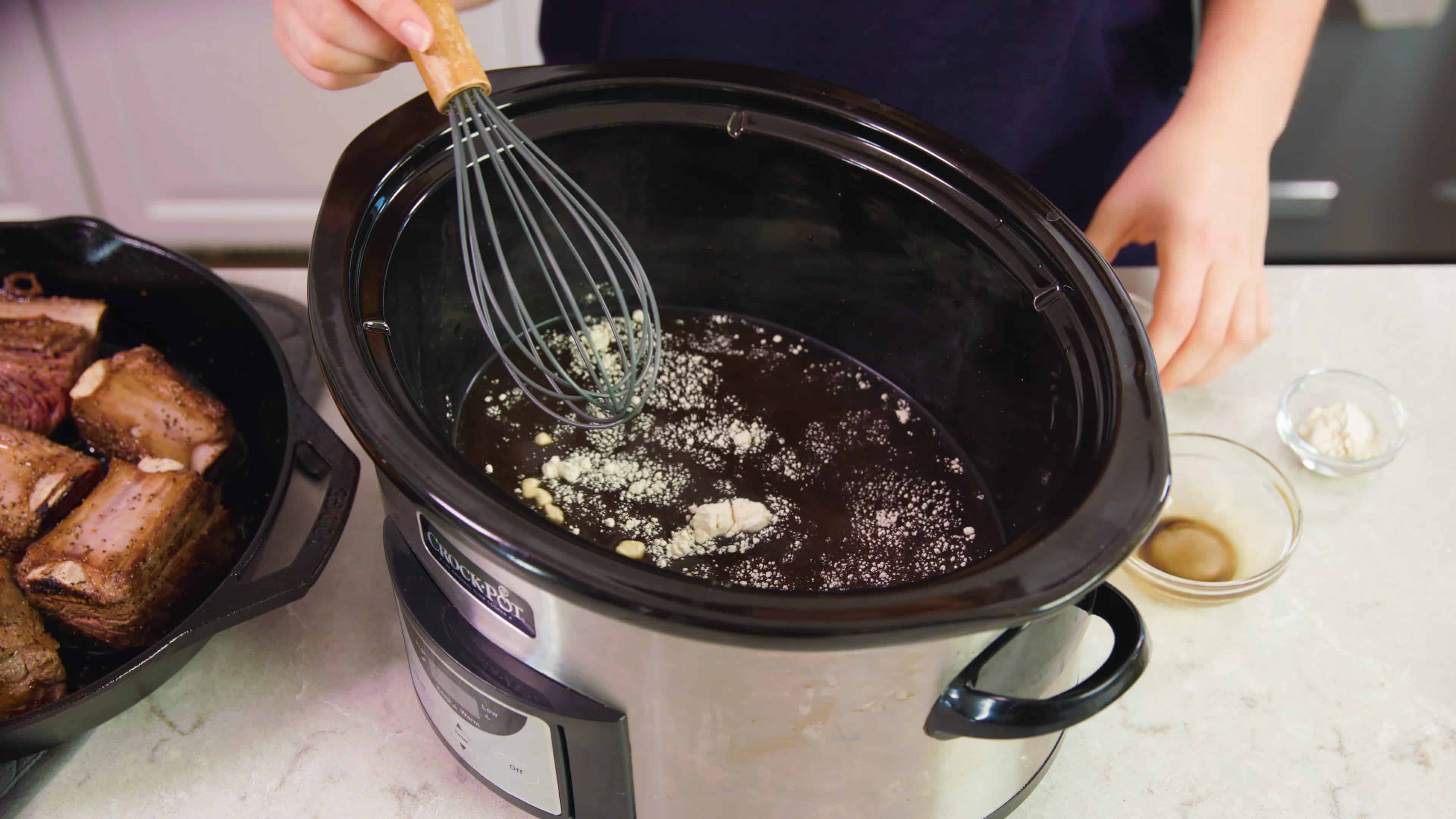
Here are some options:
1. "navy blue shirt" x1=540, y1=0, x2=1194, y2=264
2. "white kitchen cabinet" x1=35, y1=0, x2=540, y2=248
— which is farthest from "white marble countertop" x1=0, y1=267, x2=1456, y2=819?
"white kitchen cabinet" x1=35, y1=0, x2=540, y2=248

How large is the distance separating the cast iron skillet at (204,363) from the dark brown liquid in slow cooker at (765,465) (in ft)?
0.35

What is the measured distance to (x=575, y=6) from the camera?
3.34 ft

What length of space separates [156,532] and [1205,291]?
30.6 inches

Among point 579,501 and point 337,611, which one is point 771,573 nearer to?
point 579,501

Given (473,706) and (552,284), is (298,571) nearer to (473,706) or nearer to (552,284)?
(473,706)

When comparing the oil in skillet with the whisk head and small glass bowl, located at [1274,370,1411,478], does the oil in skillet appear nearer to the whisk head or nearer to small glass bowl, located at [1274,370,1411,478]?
small glass bowl, located at [1274,370,1411,478]

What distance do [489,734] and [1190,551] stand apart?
0.53 meters

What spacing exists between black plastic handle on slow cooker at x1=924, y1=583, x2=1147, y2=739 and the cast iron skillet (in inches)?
14.2

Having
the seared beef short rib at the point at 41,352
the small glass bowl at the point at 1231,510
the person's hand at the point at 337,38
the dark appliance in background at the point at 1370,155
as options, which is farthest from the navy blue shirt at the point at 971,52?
the dark appliance in background at the point at 1370,155

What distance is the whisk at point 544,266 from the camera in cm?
61

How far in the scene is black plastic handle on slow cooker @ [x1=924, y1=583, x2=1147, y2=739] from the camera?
48cm

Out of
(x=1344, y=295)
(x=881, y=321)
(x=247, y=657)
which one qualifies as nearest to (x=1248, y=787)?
(x=881, y=321)

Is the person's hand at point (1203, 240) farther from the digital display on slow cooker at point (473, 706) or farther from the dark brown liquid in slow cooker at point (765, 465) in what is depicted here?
the digital display on slow cooker at point (473, 706)

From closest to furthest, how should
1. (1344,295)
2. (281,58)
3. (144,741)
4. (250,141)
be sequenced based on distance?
(144,741), (1344,295), (281,58), (250,141)
